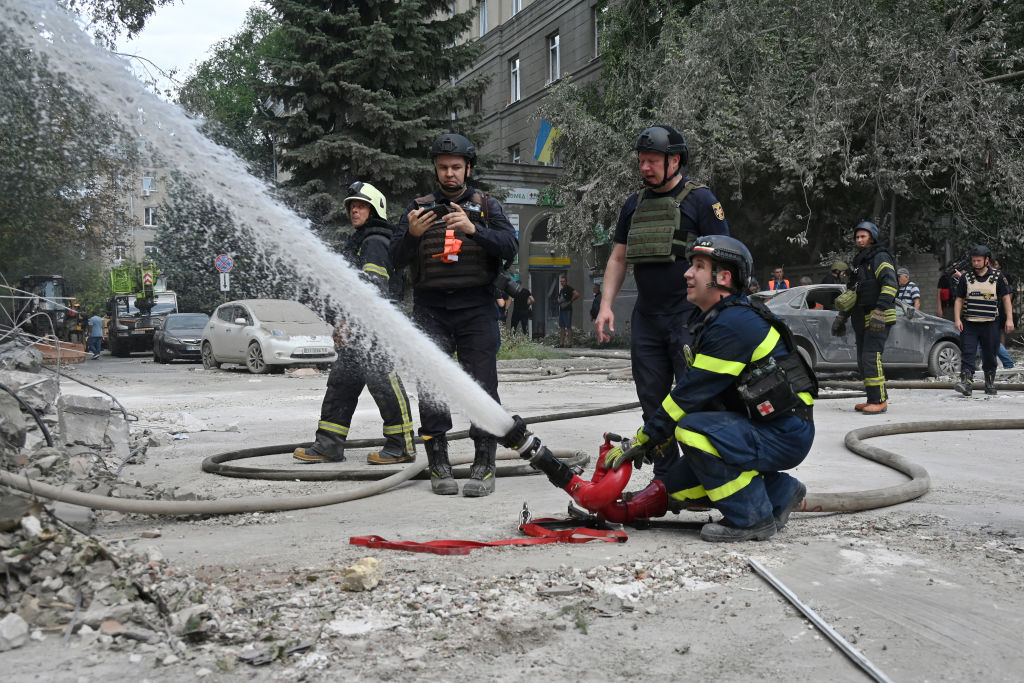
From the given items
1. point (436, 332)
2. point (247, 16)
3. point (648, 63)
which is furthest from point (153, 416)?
point (247, 16)

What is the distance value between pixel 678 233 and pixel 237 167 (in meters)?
2.90

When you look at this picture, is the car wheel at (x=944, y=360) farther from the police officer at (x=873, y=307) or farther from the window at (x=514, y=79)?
the window at (x=514, y=79)

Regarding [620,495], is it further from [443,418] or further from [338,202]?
[338,202]

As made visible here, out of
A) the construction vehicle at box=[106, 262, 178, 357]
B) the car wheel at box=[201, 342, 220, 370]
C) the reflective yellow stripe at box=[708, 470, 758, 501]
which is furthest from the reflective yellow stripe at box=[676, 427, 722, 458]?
the construction vehicle at box=[106, 262, 178, 357]

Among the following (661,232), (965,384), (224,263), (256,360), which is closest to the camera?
(661,232)

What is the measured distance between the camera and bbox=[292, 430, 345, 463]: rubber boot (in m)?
6.76

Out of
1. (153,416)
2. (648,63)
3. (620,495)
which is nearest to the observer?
(620,495)

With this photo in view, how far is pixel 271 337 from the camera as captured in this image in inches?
709

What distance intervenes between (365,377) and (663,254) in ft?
8.17

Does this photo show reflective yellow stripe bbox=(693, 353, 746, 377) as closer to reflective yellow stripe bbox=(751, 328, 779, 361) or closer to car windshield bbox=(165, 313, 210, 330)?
reflective yellow stripe bbox=(751, 328, 779, 361)

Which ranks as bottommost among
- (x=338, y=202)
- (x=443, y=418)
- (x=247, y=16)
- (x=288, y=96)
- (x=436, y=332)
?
(x=443, y=418)

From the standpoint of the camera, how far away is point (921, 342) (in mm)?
14273

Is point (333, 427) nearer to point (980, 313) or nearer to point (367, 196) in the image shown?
point (367, 196)

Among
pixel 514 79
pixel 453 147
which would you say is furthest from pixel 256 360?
pixel 514 79
